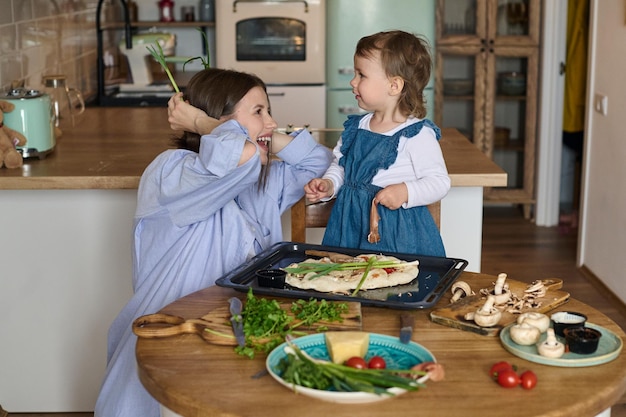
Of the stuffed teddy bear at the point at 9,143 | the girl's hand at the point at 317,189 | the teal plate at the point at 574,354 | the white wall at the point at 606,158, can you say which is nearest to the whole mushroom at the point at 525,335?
the teal plate at the point at 574,354

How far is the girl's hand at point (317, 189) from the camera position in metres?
2.17

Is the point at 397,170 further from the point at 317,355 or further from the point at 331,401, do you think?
the point at 331,401

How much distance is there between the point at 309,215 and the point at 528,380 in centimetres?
111

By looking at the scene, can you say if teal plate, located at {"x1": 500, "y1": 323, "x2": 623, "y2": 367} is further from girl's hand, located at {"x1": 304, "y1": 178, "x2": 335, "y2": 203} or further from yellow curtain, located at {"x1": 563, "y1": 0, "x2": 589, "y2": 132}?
yellow curtain, located at {"x1": 563, "y1": 0, "x2": 589, "y2": 132}

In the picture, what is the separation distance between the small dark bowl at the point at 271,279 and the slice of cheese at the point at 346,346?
33 centimetres

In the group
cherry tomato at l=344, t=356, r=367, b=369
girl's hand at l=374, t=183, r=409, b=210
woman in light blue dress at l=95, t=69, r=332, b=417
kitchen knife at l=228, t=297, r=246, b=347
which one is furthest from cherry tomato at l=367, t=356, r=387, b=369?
girl's hand at l=374, t=183, r=409, b=210

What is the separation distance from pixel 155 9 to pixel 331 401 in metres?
4.73

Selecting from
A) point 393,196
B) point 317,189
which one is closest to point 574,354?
point 393,196

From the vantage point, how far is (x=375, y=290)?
174cm

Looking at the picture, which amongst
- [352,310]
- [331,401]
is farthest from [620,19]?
[331,401]

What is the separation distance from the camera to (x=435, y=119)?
17.9ft

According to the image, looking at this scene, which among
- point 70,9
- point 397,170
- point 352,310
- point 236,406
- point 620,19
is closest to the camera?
point 236,406

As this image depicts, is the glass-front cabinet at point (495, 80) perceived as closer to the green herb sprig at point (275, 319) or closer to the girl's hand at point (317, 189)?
the girl's hand at point (317, 189)

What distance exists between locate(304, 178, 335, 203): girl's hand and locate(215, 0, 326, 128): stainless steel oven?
285cm
